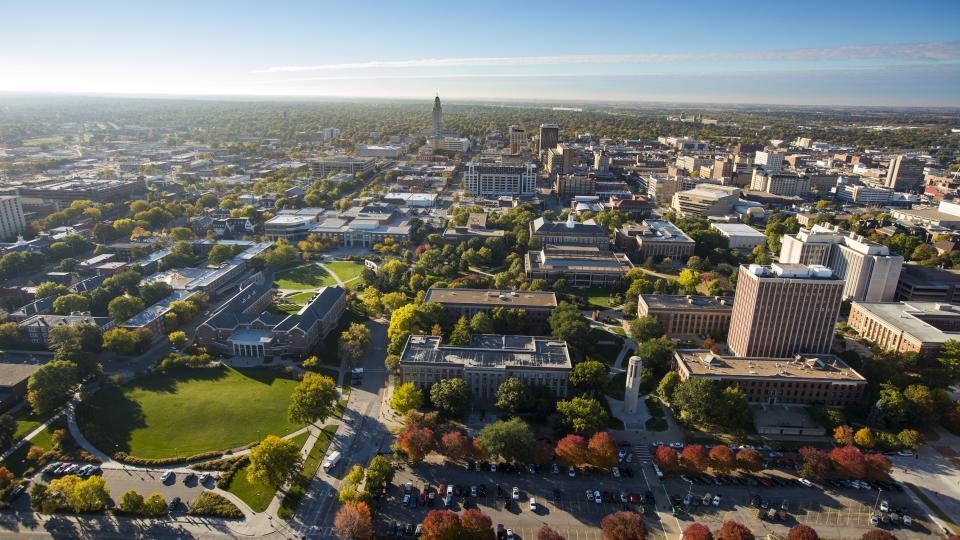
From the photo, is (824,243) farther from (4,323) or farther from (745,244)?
(4,323)

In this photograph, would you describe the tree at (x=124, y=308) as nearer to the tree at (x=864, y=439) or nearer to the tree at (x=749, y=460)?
the tree at (x=749, y=460)

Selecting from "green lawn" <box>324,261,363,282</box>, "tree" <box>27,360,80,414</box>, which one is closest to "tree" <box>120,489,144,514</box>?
"tree" <box>27,360,80,414</box>

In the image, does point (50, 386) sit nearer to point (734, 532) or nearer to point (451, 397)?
point (451, 397)

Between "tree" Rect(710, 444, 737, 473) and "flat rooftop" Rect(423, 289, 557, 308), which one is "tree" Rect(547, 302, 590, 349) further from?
"tree" Rect(710, 444, 737, 473)

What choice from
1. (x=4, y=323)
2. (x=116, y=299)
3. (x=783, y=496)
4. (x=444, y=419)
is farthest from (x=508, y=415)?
(x=4, y=323)

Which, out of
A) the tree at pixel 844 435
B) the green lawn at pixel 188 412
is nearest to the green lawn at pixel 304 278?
the green lawn at pixel 188 412

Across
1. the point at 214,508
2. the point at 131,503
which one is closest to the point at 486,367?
the point at 214,508

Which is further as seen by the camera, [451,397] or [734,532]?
[451,397]
